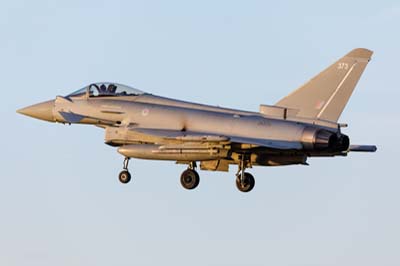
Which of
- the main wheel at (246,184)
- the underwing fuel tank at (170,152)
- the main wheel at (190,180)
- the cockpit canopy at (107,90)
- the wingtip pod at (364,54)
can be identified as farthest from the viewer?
the cockpit canopy at (107,90)

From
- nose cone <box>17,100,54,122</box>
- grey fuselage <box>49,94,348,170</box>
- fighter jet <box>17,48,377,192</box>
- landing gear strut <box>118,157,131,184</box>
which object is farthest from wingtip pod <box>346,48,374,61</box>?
nose cone <box>17,100,54,122</box>

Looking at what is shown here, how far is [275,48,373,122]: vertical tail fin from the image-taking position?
5134 cm

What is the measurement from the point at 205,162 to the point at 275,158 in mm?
2197

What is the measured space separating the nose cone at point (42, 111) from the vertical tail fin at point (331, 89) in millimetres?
7947

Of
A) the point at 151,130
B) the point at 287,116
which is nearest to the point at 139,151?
the point at 151,130

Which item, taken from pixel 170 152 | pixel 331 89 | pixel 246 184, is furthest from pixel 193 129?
pixel 331 89

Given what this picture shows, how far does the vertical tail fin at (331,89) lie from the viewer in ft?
168

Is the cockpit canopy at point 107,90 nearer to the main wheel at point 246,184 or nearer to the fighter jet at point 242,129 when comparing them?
the fighter jet at point 242,129

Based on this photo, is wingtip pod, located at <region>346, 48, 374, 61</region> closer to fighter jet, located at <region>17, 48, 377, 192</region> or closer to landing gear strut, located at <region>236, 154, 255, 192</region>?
fighter jet, located at <region>17, 48, 377, 192</region>

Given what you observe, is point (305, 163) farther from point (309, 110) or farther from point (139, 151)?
point (139, 151)

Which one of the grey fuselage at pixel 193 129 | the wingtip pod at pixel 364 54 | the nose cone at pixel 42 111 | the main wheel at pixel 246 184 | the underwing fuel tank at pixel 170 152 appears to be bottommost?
the main wheel at pixel 246 184

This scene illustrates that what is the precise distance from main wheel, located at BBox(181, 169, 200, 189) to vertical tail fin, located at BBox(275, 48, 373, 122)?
3499 millimetres

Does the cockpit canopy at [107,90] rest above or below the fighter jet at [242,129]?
above

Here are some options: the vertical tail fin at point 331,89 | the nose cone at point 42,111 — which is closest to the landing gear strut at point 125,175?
the nose cone at point 42,111
